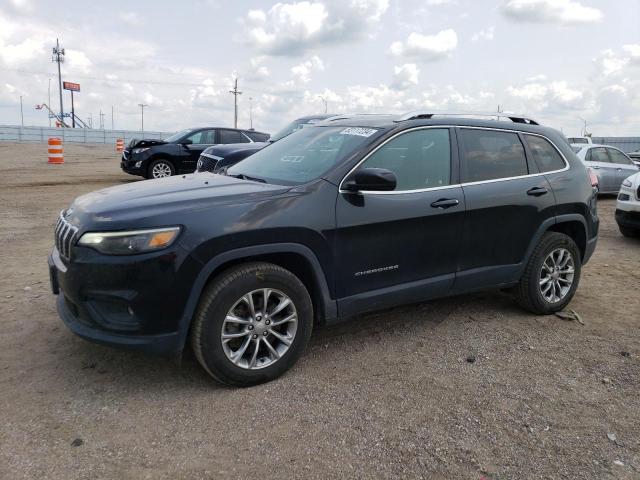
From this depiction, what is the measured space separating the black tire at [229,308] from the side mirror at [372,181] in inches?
29.1

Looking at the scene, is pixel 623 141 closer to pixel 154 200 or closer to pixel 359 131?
pixel 359 131

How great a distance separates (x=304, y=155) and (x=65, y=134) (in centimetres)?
5616

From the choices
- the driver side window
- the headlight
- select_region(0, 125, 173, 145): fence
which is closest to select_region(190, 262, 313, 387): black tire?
the headlight

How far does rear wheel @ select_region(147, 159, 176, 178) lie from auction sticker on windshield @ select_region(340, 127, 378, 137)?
35.4 ft

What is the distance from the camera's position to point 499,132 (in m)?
4.47

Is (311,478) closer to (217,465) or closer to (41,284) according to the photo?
(217,465)

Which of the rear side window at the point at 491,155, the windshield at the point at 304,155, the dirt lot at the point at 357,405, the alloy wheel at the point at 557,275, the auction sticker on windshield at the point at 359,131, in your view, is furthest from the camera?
the alloy wheel at the point at 557,275

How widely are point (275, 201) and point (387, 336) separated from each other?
157cm

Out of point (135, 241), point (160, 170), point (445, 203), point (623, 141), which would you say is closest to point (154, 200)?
point (135, 241)

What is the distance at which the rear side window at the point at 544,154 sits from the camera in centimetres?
464

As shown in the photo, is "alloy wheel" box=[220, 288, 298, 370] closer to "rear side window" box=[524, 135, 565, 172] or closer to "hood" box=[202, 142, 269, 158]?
"rear side window" box=[524, 135, 565, 172]

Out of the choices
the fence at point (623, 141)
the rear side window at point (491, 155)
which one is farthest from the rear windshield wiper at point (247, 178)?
the fence at point (623, 141)

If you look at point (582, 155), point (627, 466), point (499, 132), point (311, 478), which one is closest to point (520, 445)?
point (627, 466)

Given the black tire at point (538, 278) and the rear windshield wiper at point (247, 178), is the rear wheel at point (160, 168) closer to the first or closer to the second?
the rear windshield wiper at point (247, 178)
